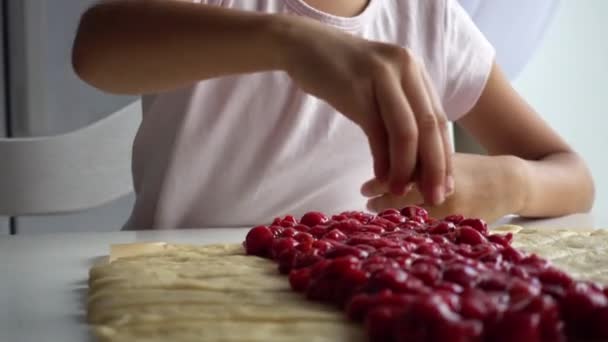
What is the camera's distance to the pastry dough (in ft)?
1.23

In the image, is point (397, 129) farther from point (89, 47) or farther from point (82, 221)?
point (82, 221)

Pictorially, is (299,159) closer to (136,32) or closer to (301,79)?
(136,32)

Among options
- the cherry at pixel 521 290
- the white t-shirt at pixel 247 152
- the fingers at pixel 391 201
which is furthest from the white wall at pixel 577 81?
the cherry at pixel 521 290

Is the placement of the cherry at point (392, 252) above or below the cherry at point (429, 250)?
above

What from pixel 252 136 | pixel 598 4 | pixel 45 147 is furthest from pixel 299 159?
pixel 598 4

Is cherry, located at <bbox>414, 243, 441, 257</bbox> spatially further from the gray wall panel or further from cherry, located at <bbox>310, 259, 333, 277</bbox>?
the gray wall panel

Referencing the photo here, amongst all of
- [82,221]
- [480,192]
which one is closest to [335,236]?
[480,192]

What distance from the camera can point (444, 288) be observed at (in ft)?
1.27

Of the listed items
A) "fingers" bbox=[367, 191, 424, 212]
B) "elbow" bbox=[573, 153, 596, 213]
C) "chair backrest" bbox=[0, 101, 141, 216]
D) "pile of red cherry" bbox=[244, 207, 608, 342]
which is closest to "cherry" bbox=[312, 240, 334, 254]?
"pile of red cherry" bbox=[244, 207, 608, 342]

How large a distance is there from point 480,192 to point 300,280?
1.57 ft

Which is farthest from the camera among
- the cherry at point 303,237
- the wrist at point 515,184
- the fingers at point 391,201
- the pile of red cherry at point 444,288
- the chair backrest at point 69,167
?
the chair backrest at point 69,167

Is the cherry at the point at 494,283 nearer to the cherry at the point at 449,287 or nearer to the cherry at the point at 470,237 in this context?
the cherry at the point at 449,287

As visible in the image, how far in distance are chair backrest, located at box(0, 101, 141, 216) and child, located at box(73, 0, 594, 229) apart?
2.90 feet

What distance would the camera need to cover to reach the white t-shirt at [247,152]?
990mm
